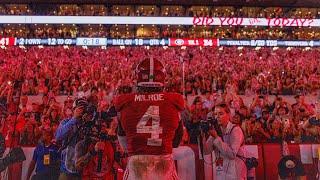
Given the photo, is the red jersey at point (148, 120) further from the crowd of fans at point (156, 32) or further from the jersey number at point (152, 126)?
the crowd of fans at point (156, 32)

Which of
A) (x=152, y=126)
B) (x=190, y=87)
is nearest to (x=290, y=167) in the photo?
(x=152, y=126)

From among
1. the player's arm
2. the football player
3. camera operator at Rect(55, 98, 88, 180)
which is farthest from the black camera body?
the football player

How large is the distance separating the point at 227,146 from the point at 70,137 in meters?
2.22

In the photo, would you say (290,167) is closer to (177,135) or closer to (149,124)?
(177,135)

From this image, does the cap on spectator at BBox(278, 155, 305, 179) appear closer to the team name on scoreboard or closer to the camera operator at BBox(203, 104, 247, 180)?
the camera operator at BBox(203, 104, 247, 180)

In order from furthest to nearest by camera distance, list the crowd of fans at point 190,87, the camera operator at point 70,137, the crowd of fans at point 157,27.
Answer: the crowd of fans at point 157,27, the crowd of fans at point 190,87, the camera operator at point 70,137

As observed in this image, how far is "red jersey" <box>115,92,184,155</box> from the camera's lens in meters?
3.64

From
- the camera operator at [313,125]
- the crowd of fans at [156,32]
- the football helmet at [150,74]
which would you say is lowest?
the camera operator at [313,125]

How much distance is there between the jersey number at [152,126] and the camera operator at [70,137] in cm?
276

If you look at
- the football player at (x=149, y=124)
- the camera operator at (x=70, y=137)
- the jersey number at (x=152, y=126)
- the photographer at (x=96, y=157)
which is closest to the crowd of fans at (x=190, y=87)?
the camera operator at (x=70, y=137)

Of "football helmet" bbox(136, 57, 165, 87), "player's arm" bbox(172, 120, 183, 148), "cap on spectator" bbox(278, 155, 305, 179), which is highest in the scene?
"football helmet" bbox(136, 57, 165, 87)

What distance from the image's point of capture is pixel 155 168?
12.1ft

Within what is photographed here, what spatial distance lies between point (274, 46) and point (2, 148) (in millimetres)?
25748

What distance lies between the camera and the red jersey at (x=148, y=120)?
3.64 metres
